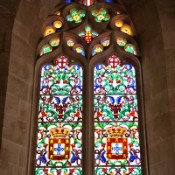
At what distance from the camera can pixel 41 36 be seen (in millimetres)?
8297

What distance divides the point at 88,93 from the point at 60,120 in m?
0.62

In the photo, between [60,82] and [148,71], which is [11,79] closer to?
[60,82]

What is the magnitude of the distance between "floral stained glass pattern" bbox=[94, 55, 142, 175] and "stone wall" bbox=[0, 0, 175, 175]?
9.8 inches

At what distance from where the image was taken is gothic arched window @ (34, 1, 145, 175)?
23.7 ft

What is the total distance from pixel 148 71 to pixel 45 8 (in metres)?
2.11

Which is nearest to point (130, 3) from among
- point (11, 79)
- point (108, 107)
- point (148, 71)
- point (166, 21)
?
point (166, 21)

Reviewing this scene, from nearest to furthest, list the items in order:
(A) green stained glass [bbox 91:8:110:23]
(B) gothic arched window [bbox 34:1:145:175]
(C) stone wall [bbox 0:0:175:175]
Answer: (C) stone wall [bbox 0:0:175:175] → (B) gothic arched window [bbox 34:1:145:175] → (A) green stained glass [bbox 91:8:110:23]

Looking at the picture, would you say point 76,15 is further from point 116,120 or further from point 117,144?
point 117,144

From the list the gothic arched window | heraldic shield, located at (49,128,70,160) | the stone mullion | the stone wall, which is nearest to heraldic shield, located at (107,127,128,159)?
the gothic arched window

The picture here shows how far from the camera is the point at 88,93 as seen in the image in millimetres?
7668

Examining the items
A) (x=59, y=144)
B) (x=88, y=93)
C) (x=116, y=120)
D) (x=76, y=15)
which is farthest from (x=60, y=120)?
(x=76, y=15)

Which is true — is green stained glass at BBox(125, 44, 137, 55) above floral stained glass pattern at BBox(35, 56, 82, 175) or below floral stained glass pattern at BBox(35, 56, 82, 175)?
above

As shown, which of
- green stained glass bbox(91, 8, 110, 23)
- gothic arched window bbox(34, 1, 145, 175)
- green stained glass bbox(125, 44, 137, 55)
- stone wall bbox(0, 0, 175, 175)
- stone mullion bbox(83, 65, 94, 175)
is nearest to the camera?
stone wall bbox(0, 0, 175, 175)

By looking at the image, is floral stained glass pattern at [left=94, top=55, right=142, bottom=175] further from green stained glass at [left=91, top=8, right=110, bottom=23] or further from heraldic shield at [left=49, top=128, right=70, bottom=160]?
green stained glass at [left=91, top=8, right=110, bottom=23]
